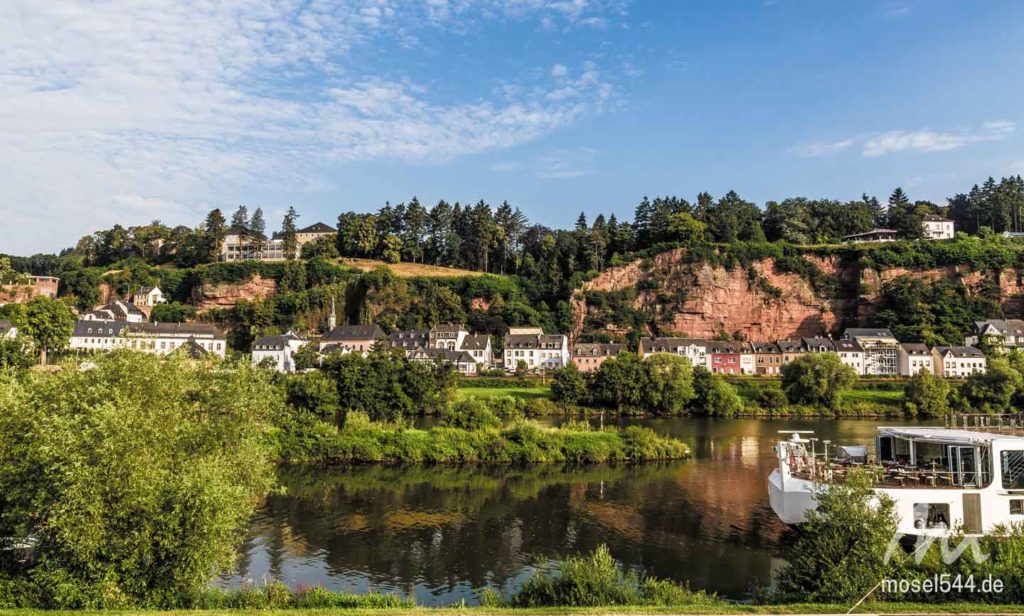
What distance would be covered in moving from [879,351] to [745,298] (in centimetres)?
2174

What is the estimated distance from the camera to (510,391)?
69.3m

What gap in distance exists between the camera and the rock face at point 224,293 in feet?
352

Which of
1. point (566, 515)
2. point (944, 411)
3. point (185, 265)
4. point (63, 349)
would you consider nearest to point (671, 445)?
point (566, 515)

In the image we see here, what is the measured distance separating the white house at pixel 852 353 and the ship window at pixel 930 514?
73511 mm

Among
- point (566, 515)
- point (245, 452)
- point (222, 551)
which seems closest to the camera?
point (222, 551)

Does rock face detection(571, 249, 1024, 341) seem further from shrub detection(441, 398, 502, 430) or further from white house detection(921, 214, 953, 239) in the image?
shrub detection(441, 398, 502, 430)

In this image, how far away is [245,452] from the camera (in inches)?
755

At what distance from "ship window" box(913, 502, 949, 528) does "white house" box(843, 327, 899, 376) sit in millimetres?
73281

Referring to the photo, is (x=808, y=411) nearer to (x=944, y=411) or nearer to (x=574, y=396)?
(x=944, y=411)

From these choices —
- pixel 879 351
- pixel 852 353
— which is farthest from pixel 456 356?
pixel 879 351

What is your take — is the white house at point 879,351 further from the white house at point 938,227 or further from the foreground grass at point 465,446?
the foreground grass at point 465,446

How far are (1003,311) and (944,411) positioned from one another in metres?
48.3

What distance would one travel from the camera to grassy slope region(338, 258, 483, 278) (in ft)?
373

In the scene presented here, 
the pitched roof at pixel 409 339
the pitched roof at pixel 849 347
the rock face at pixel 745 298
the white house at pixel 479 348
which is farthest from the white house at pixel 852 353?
the pitched roof at pixel 409 339
